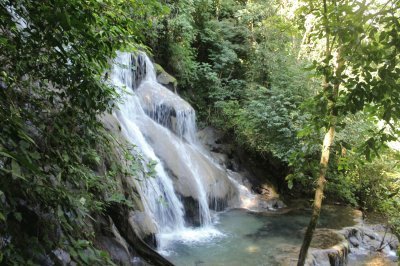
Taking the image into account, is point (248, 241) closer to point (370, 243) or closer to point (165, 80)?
point (370, 243)

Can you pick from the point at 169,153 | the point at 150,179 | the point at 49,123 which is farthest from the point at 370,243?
the point at 49,123

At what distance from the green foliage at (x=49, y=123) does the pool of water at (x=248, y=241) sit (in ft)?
15.4

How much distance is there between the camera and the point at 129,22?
2.95 meters

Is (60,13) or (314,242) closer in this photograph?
(60,13)

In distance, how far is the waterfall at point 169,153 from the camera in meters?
8.55

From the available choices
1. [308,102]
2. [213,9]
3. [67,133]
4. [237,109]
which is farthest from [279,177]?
[67,133]

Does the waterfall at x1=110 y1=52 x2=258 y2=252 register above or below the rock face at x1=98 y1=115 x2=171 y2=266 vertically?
above

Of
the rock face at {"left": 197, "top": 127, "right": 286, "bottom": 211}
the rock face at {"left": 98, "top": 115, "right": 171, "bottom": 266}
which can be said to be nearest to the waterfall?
the rock face at {"left": 197, "top": 127, "right": 286, "bottom": 211}

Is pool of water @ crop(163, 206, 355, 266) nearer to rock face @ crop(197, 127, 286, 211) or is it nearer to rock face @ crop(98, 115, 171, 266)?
rock face @ crop(197, 127, 286, 211)

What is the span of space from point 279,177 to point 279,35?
6.03 metres

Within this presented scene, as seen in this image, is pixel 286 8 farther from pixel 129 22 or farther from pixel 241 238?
pixel 129 22

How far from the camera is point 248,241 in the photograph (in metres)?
8.42

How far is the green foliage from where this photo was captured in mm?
1731

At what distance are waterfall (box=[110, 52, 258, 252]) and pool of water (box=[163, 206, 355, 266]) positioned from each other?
12.6 inches
